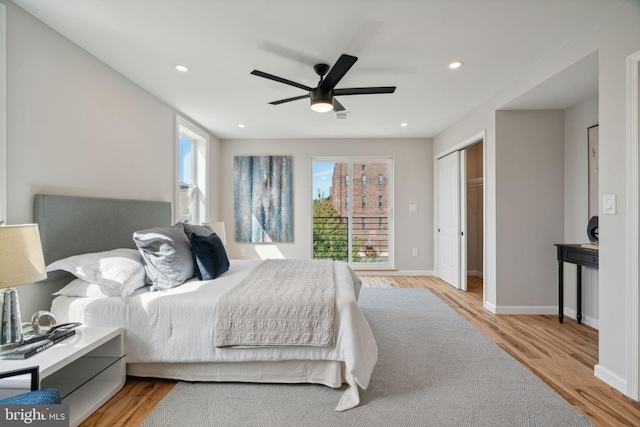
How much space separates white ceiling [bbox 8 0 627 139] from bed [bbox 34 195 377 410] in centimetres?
130

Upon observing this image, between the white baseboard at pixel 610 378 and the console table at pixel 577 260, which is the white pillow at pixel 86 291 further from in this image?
the console table at pixel 577 260

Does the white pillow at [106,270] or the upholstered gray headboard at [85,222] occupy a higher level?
the upholstered gray headboard at [85,222]

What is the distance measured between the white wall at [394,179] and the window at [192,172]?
62cm

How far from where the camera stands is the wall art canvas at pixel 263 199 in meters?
4.99

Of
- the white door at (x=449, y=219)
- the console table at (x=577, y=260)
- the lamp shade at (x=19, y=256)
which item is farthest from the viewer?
the white door at (x=449, y=219)

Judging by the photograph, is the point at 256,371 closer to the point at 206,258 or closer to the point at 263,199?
the point at 206,258

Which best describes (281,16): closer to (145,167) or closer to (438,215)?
(145,167)

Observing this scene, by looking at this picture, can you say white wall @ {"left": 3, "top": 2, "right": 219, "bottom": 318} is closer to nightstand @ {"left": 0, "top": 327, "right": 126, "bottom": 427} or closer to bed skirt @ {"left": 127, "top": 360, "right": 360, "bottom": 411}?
nightstand @ {"left": 0, "top": 327, "right": 126, "bottom": 427}

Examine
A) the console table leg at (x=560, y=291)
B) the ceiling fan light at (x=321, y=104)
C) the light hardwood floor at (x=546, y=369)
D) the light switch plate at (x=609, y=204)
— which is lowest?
the light hardwood floor at (x=546, y=369)

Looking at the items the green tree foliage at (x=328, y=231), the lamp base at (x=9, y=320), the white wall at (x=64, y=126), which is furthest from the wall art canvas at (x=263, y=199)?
the lamp base at (x=9, y=320)

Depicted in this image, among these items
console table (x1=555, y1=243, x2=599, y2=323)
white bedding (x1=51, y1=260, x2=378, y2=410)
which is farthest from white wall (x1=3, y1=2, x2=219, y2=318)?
console table (x1=555, y1=243, x2=599, y2=323)

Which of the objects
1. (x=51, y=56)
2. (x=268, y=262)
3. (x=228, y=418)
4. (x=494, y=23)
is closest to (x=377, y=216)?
(x=268, y=262)

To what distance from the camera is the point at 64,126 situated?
81.0 inches

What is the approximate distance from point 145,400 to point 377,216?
4.14 metres
